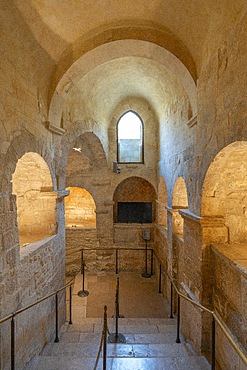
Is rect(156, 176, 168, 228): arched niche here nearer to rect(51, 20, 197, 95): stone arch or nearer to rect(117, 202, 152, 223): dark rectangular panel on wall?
rect(117, 202, 152, 223): dark rectangular panel on wall

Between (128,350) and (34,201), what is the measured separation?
10.9 ft

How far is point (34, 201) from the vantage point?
4.95 m

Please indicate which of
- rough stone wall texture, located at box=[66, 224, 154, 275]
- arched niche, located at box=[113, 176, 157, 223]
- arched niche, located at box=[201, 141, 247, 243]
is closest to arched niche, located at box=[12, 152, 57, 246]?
arched niche, located at box=[201, 141, 247, 243]

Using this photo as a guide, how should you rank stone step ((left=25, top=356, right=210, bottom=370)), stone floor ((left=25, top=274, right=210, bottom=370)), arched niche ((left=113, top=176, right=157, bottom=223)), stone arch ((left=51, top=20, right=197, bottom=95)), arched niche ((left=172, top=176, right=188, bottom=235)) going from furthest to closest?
arched niche ((left=113, top=176, right=157, bottom=223)) → arched niche ((left=172, top=176, right=188, bottom=235)) → stone arch ((left=51, top=20, right=197, bottom=95)) → stone floor ((left=25, top=274, right=210, bottom=370)) → stone step ((left=25, top=356, right=210, bottom=370))

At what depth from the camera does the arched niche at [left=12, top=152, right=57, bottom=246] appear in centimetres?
474

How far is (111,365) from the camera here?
10.4 feet

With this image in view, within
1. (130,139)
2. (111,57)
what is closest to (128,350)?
(111,57)

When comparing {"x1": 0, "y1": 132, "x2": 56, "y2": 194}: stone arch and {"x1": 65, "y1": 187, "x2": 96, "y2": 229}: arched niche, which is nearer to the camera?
{"x1": 0, "y1": 132, "x2": 56, "y2": 194}: stone arch

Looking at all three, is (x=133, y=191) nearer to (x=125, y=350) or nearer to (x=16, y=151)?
(x=125, y=350)

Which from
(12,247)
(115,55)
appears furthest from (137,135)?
(12,247)

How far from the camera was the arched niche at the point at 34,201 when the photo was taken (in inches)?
187

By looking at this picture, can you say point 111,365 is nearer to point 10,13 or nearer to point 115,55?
point 10,13

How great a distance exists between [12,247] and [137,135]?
23.6ft

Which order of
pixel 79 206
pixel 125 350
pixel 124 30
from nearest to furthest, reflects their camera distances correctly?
pixel 125 350 → pixel 124 30 → pixel 79 206
